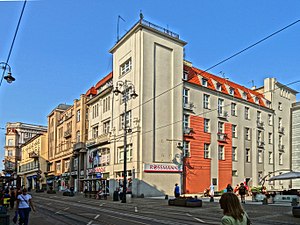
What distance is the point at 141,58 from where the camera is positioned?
42.0m

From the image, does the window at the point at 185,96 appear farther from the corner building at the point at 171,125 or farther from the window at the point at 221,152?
the window at the point at 221,152

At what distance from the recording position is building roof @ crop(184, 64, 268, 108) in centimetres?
4888

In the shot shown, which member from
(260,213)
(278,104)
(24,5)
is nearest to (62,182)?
(278,104)

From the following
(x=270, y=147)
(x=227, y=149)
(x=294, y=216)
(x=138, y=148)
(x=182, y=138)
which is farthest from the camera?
(x=270, y=147)

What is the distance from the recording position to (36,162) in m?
91.9

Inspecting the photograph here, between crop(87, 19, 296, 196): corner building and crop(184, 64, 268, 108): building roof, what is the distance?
0.18m

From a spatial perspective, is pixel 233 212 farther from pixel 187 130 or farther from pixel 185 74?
pixel 185 74

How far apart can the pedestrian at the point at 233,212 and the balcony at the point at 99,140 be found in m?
43.8

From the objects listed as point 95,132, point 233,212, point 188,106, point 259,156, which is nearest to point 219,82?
point 188,106

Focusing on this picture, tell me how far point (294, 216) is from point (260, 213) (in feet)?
6.61

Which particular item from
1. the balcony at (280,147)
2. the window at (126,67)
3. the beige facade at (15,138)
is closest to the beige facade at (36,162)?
the beige facade at (15,138)

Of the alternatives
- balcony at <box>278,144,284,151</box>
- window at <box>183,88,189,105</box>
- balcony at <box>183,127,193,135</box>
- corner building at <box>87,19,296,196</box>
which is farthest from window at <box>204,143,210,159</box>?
balcony at <box>278,144,284,151</box>

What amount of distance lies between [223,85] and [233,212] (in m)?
51.2

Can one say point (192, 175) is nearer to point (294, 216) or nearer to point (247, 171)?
point (247, 171)
